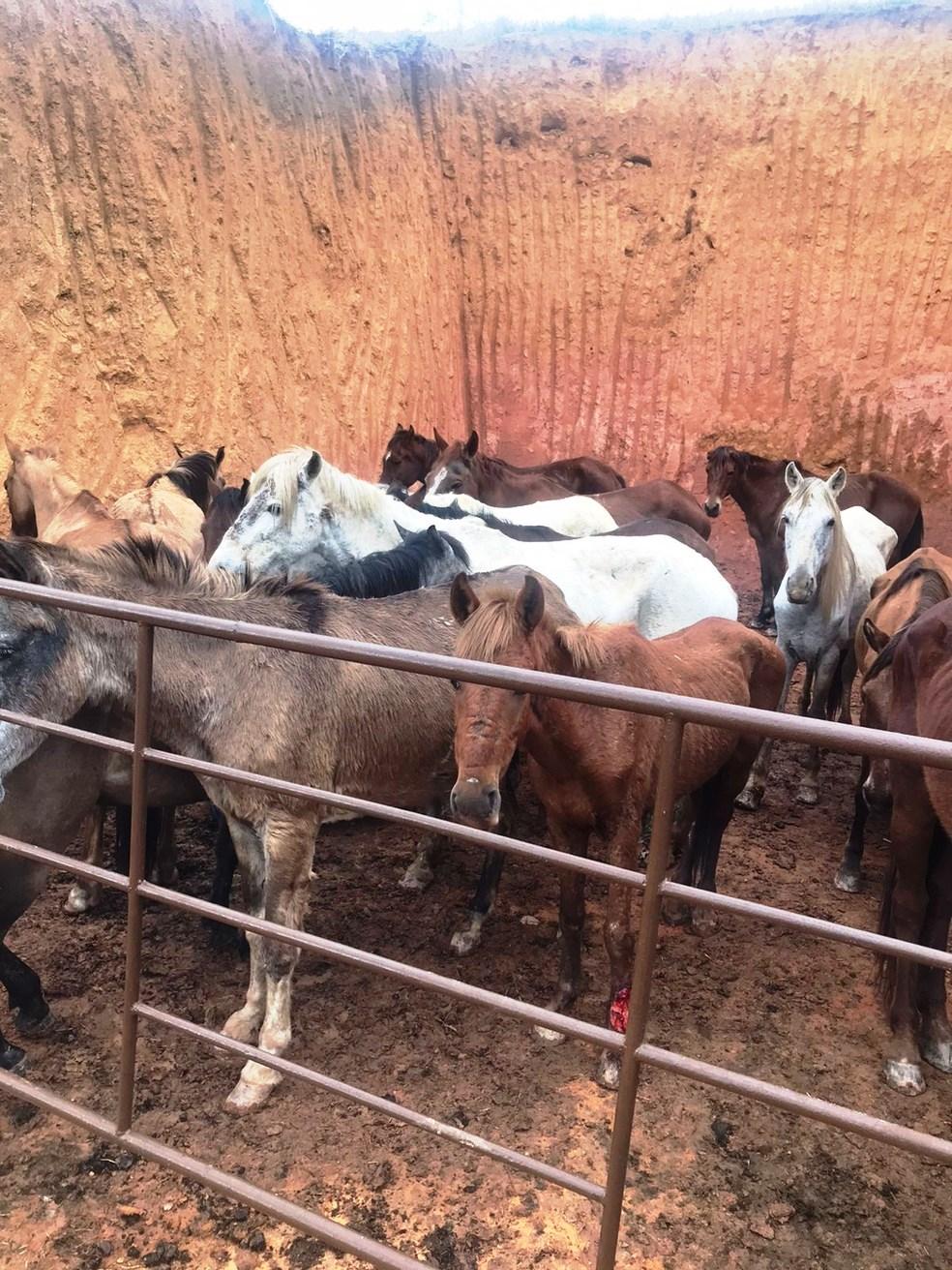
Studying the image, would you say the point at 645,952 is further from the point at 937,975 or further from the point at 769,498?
the point at 769,498

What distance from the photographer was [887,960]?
3.47m

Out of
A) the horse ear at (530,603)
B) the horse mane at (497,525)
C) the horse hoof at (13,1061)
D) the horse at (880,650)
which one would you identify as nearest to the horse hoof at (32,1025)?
the horse hoof at (13,1061)

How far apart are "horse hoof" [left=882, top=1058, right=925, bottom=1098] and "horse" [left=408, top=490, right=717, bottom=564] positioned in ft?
11.7

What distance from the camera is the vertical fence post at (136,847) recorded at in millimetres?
2111

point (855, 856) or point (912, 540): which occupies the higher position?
point (912, 540)

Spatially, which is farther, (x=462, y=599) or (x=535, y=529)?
(x=535, y=529)

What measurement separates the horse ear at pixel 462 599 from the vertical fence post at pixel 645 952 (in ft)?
4.60

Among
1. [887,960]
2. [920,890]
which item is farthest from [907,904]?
[887,960]

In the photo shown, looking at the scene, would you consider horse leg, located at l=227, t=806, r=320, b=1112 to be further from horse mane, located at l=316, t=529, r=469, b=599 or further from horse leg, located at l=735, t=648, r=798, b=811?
horse leg, located at l=735, t=648, r=798, b=811

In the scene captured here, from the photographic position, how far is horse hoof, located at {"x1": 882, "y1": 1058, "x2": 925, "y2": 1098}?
3.22 meters

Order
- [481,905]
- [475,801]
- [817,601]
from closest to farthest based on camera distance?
1. [475,801]
2. [481,905]
3. [817,601]

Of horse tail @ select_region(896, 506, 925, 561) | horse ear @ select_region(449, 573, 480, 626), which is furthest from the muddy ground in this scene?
horse tail @ select_region(896, 506, 925, 561)

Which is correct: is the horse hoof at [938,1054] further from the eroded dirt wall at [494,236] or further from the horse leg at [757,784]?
the eroded dirt wall at [494,236]

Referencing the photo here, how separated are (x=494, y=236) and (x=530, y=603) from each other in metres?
15.0
